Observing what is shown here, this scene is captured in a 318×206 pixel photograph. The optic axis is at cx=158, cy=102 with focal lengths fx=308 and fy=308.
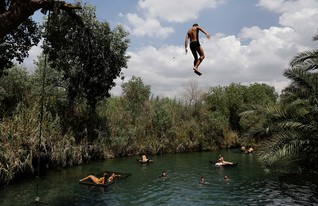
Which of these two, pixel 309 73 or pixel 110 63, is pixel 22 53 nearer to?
pixel 110 63

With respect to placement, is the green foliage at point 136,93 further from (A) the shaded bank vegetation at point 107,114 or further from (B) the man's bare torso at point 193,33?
(B) the man's bare torso at point 193,33

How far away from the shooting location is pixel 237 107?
43.8 meters

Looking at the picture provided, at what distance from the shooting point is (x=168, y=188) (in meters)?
18.7

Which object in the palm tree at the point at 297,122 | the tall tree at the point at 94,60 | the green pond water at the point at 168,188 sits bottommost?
the green pond water at the point at 168,188

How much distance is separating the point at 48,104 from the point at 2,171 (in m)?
8.64

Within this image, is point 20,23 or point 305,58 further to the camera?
point 305,58

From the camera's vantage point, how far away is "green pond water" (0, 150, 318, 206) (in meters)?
15.5

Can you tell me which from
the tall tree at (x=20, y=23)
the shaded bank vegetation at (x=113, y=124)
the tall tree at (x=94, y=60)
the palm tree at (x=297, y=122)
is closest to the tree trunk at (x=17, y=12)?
the tall tree at (x=20, y=23)

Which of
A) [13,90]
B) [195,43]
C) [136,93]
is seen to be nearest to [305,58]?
[195,43]

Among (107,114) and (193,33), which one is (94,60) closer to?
(107,114)

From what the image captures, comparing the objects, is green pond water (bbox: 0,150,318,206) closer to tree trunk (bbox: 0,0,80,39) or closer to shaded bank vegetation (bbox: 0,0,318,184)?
shaded bank vegetation (bbox: 0,0,318,184)

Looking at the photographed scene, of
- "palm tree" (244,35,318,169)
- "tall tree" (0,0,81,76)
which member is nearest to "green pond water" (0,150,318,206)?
"palm tree" (244,35,318,169)

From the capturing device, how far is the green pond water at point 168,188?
50.9 feet

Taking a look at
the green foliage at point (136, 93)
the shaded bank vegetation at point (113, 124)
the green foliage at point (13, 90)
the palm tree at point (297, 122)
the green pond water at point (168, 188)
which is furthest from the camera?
the green foliage at point (136, 93)
